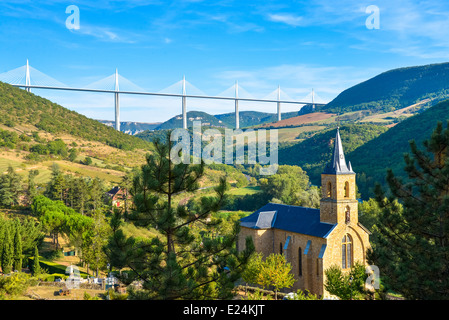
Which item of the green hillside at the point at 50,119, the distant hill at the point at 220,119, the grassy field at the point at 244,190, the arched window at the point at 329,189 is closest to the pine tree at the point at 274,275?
the arched window at the point at 329,189

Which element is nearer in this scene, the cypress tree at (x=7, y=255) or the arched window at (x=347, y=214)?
the arched window at (x=347, y=214)

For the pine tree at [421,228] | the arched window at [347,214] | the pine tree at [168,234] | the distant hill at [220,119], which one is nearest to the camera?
the pine tree at [168,234]

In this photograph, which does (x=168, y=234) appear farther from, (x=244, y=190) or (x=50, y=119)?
(x=50, y=119)

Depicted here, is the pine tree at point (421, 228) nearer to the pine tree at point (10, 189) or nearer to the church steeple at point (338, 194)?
the church steeple at point (338, 194)

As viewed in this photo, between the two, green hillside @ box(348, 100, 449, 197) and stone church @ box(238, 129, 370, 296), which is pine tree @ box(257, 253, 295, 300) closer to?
stone church @ box(238, 129, 370, 296)

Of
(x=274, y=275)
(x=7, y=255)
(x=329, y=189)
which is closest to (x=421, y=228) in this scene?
(x=274, y=275)
